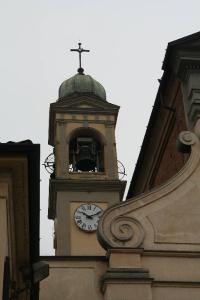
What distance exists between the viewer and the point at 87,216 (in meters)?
21.5

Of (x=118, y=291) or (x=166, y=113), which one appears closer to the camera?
(x=118, y=291)

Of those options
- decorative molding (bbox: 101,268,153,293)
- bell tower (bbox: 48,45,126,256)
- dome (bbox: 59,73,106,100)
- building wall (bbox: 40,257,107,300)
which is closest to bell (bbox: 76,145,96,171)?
bell tower (bbox: 48,45,126,256)

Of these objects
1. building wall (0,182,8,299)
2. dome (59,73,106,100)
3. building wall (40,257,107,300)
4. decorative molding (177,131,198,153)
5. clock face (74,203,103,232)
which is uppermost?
dome (59,73,106,100)

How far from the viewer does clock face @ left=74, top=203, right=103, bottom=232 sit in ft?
70.6

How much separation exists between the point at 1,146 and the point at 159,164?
27.1 feet

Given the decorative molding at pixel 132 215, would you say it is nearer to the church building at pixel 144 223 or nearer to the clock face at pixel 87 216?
the church building at pixel 144 223

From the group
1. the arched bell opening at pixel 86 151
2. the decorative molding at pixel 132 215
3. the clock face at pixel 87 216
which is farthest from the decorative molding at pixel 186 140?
the clock face at pixel 87 216

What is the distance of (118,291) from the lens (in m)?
10.1

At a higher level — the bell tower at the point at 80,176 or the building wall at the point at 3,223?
the bell tower at the point at 80,176

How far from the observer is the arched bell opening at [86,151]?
70.9 feet

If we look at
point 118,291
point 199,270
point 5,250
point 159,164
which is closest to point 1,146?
point 5,250

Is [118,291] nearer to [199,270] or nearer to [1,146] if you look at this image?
[199,270]

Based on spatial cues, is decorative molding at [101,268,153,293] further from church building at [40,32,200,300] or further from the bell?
the bell

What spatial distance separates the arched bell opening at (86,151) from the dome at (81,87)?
191cm
